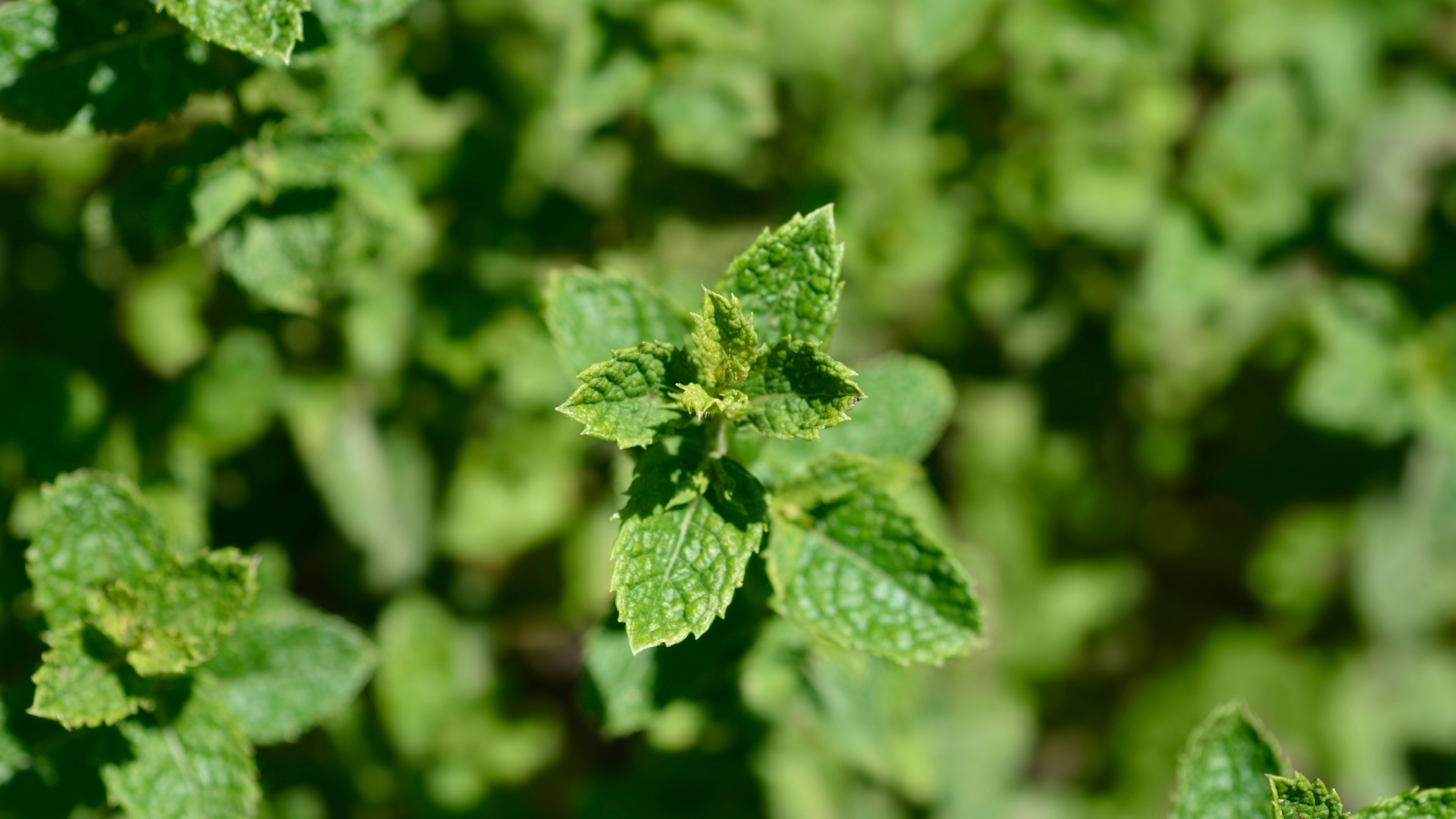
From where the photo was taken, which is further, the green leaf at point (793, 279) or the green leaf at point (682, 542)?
the green leaf at point (793, 279)

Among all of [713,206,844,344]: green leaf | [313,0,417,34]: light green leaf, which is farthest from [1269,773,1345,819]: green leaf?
[313,0,417,34]: light green leaf

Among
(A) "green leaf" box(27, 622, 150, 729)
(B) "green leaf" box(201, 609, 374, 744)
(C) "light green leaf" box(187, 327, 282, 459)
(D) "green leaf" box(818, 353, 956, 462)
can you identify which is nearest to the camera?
(A) "green leaf" box(27, 622, 150, 729)

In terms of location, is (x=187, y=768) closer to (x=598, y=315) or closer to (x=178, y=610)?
(x=178, y=610)

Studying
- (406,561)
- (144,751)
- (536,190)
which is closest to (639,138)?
(536,190)

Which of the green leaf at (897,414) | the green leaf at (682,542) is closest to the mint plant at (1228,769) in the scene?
the green leaf at (897,414)

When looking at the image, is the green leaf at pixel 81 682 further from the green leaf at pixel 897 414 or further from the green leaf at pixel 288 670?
the green leaf at pixel 897 414

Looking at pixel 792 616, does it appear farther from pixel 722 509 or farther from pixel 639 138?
pixel 639 138

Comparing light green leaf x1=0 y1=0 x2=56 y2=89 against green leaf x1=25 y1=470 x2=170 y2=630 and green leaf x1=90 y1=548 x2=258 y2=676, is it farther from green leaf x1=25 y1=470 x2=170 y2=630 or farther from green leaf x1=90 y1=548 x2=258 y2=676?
green leaf x1=90 y1=548 x2=258 y2=676
